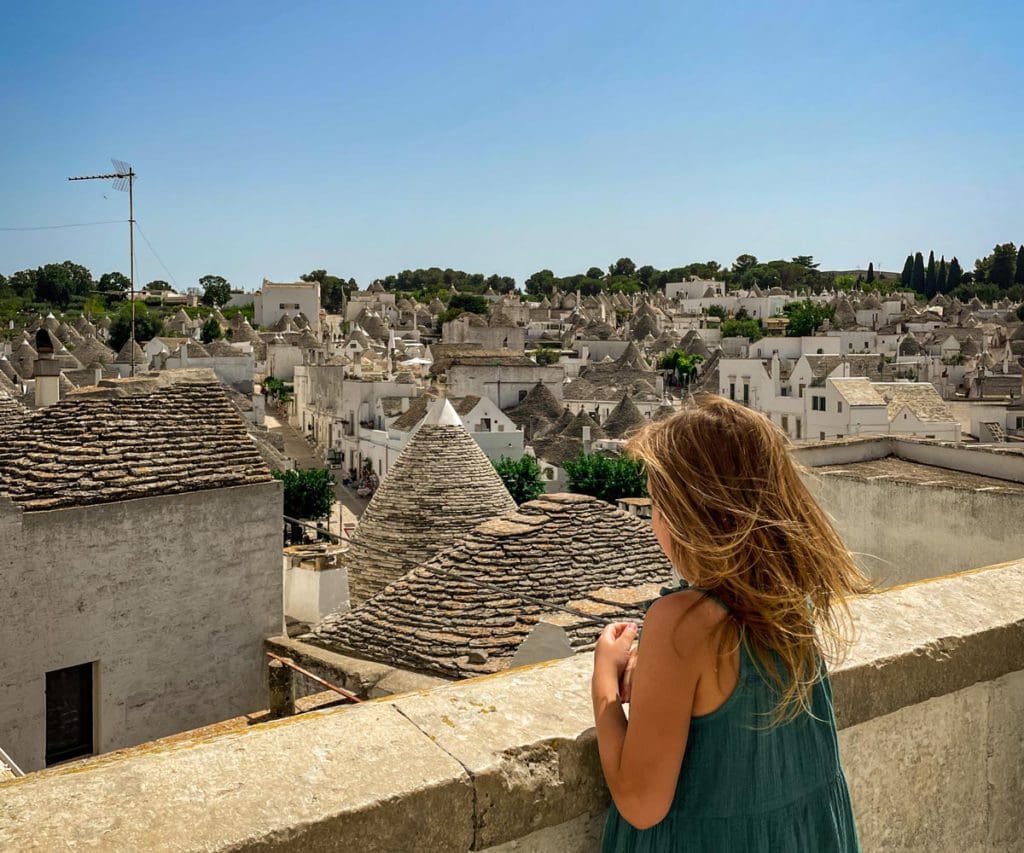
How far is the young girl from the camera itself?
6.63 ft

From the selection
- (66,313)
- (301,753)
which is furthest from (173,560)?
(66,313)

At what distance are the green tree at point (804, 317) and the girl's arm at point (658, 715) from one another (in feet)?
297

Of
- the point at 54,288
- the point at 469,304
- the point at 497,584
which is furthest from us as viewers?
the point at 54,288

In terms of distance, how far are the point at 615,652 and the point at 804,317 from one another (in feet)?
332

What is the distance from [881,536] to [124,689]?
825 cm

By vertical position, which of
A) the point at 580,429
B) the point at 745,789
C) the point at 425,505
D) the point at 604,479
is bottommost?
the point at 604,479

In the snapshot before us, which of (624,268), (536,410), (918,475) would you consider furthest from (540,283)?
(918,475)

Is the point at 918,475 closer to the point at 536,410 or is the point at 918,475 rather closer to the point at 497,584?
the point at 497,584

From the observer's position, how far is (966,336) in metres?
88.8

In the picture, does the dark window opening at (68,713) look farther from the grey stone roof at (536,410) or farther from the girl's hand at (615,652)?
the grey stone roof at (536,410)

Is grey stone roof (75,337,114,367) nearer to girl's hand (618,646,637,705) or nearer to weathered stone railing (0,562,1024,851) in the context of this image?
weathered stone railing (0,562,1024,851)

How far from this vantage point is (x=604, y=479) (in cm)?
3850

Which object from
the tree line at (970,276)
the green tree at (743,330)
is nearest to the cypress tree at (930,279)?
the tree line at (970,276)

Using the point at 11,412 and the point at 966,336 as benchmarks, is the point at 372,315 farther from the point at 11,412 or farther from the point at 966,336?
the point at 11,412
